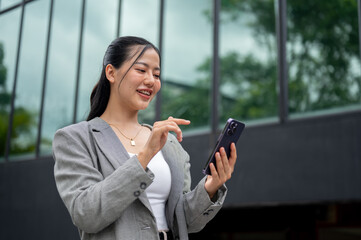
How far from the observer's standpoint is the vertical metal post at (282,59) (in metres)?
A: 7.43

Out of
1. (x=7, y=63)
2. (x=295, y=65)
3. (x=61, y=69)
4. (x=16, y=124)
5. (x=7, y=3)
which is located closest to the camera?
(x=295, y=65)

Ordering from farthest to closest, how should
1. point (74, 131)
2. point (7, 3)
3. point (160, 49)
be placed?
point (7, 3) → point (160, 49) → point (74, 131)

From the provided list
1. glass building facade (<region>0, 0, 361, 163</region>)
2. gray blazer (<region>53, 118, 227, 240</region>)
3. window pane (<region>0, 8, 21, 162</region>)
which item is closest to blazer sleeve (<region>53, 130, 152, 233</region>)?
gray blazer (<region>53, 118, 227, 240</region>)

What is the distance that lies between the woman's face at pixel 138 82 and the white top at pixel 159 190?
232mm

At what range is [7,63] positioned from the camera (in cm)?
1180

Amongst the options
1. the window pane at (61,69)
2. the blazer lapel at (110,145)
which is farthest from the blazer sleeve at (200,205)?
the window pane at (61,69)

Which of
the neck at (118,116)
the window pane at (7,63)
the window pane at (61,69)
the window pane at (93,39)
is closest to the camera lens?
the neck at (118,116)

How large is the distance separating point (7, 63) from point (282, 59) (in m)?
7.43

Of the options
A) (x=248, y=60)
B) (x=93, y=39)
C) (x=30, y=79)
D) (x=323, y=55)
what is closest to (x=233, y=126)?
(x=323, y=55)

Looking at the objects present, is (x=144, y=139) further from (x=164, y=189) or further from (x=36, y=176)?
(x=36, y=176)

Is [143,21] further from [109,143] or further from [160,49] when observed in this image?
[109,143]

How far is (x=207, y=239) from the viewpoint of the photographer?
12008 mm

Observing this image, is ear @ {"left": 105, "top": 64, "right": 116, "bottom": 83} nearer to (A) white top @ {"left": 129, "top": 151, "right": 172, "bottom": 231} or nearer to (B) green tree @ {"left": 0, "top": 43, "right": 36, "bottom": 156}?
(A) white top @ {"left": 129, "top": 151, "right": 172, "bottom": 231}

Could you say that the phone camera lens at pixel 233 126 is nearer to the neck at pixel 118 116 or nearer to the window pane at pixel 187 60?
the neck at pixel 118 116
